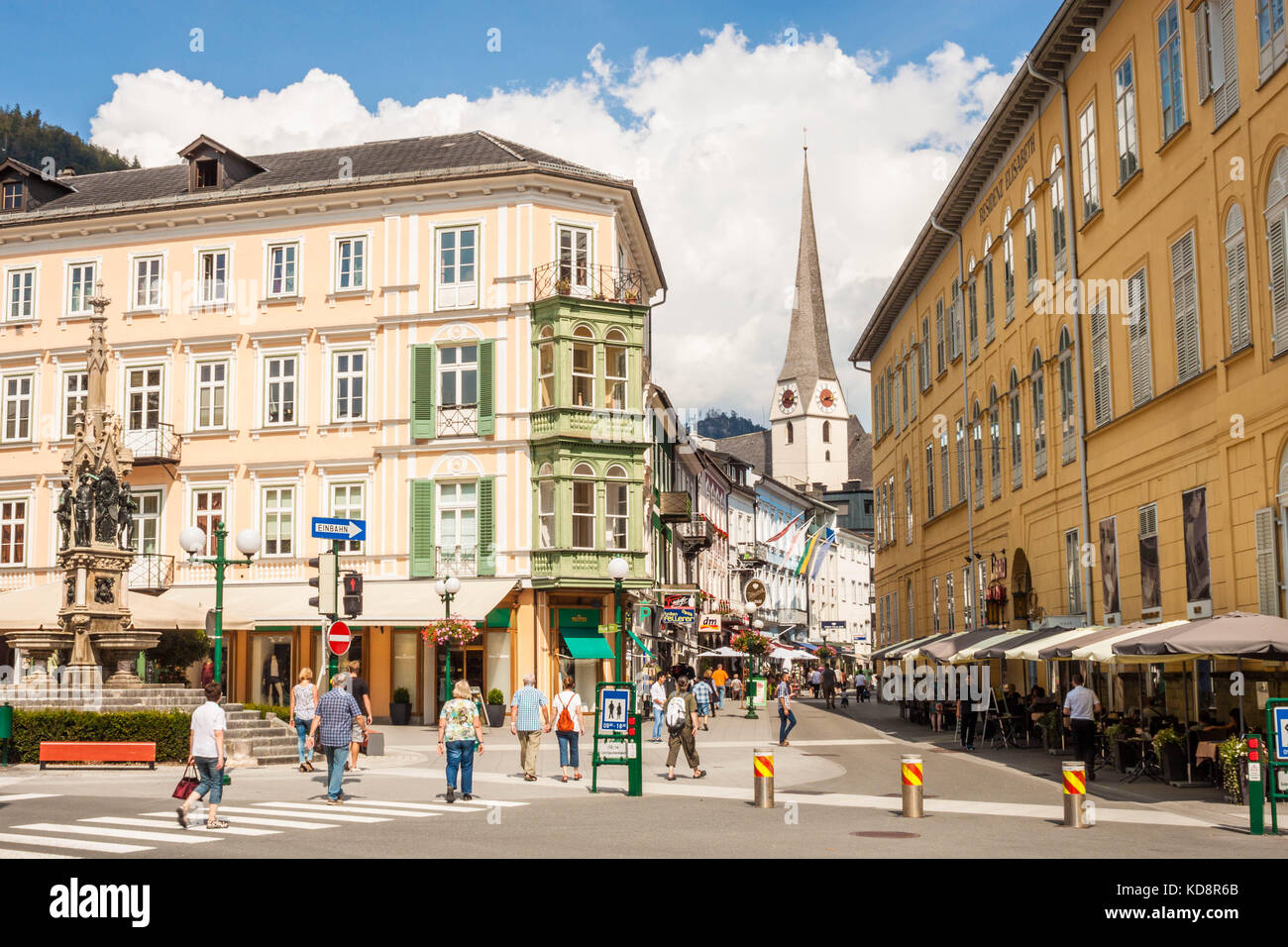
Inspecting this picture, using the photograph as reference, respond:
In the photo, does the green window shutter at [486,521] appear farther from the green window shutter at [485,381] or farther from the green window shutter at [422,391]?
the green window shutter at [422,391]

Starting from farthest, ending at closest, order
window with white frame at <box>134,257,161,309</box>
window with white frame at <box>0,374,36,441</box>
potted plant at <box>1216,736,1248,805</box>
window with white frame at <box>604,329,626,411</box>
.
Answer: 1. window with white frame at <box>0,374,36,441</box>
2. window with white frame at <box>134,257,161,309</box>
3. window with white frame at <box>604,329,626,411</box>
4. potted plant at <box>1216,736,1248,805</box>

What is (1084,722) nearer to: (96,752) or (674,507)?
(96,752)

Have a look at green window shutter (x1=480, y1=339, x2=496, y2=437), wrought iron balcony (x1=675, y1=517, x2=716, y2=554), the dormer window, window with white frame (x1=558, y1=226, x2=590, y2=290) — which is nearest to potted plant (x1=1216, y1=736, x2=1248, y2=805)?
green window shutter (x1=480, y1=339, x2=496, y2=437)

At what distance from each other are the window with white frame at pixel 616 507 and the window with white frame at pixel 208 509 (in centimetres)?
1189

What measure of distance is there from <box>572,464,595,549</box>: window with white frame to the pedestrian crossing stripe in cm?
2392

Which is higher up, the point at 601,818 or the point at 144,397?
the point at 144,397

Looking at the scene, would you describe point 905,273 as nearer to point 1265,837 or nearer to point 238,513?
point 238,513

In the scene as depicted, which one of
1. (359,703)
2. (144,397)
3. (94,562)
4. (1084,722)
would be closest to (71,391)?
(144,397)

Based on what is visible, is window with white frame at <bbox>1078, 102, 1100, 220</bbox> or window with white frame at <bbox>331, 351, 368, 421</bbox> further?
window with white frame at <bbox>331, 351, 368, 421</bbox>

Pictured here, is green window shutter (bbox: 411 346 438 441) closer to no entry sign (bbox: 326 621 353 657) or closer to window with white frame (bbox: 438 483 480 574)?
window with white frame (bbox: 438 483 480 574)

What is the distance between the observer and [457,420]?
41.1 meters

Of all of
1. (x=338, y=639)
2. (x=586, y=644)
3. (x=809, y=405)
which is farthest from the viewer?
(x=809, y=405)

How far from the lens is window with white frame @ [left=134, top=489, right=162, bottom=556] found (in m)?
42.9

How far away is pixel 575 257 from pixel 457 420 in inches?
→ 236
